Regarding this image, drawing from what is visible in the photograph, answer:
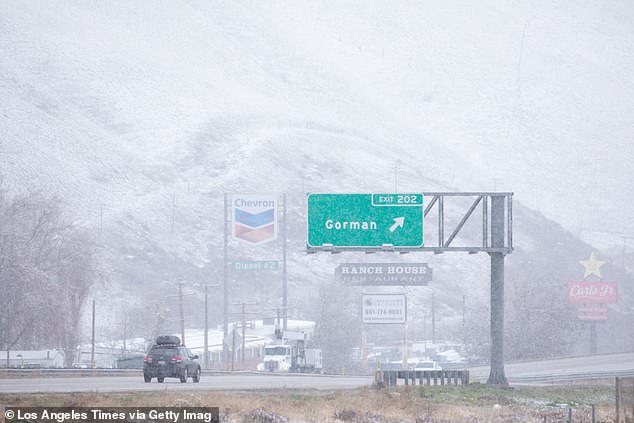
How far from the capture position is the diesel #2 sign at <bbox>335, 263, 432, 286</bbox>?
90812 mm

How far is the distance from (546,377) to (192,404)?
107ft

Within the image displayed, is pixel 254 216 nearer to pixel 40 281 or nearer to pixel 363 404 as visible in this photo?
pixel 40 281

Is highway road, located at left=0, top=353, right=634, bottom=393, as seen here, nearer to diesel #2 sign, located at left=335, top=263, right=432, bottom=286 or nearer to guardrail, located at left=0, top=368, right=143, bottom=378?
guardrail, located at left=0, top=368, right=143, bottom=378

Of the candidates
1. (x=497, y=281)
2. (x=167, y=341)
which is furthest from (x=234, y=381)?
(x=497, y=281)

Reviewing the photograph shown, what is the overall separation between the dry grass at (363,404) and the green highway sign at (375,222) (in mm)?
8089

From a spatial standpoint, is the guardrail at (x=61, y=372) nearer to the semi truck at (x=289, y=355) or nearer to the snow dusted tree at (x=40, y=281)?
the snow dusted tree at (x=40, y=281)

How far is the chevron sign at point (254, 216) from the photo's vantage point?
119 meters

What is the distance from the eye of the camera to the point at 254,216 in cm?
12031

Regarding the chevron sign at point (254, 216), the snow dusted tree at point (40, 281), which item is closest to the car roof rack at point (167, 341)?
the snow dusted tree at point (40, 281)

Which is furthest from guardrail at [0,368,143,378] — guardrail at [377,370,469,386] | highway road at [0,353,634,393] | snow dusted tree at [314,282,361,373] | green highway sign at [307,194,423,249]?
snow dusted tree at [314,282,361,373]

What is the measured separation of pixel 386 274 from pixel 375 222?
39.5 metres

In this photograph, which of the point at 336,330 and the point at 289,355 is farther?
the point at 336,330

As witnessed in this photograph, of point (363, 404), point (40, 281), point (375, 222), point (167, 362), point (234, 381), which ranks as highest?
point (375, 222)

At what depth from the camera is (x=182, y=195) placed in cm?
19512
